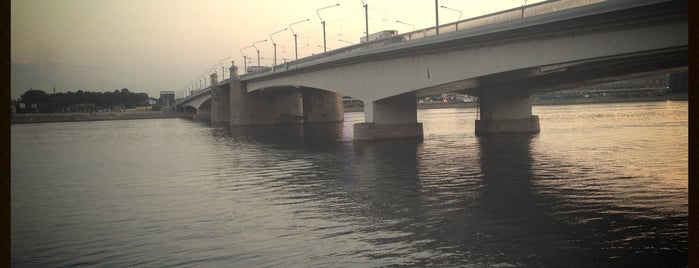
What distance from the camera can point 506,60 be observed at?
33688 millimetres

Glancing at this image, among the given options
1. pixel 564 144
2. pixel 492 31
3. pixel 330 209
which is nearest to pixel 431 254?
pixel 330 209

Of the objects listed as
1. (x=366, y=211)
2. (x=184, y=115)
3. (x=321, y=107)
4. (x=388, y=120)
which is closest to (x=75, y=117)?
(x=184, y=115)

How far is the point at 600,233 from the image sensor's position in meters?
13.8

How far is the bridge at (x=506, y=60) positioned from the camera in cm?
2667

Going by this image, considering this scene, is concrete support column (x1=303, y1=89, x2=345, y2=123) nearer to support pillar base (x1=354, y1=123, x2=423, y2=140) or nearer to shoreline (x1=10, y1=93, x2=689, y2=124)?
support pillar base (x1=354, y1=123, x2=423, y2=140)

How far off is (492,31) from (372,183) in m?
12.7

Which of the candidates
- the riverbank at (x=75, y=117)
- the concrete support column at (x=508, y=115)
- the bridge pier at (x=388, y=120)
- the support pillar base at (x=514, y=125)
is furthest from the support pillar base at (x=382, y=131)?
the riverbank at (x=75, y=117)

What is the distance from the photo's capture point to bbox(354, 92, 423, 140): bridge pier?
46.4 meters

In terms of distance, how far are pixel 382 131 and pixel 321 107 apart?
4625cm

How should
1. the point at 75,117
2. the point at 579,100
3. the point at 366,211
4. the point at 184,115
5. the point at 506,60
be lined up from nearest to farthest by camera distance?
the point at 366,211, the point at 506,60, the point at 75,117, the point at 579,100, the point at 184,115

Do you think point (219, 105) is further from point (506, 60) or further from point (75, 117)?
A: point (506, 60)

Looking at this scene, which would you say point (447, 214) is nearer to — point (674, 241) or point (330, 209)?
point (330, 209)

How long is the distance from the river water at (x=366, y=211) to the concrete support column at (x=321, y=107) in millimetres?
55612

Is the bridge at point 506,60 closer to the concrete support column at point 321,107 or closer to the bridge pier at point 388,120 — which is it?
the bridge pier at point 388,120
